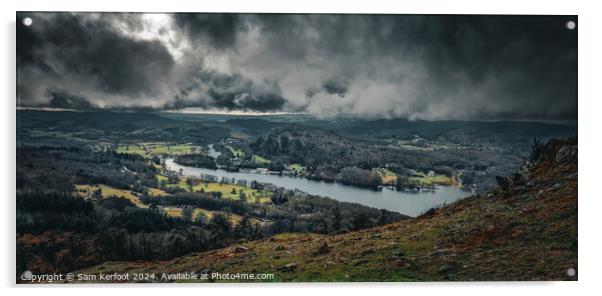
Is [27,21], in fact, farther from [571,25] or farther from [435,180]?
[571,25]

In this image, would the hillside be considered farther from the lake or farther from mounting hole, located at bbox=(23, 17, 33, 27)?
mounting hole, located at bbox=(23, 17, 33, 27)

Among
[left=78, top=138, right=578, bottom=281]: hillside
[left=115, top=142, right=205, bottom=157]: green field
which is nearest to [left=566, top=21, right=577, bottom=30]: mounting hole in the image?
[left=78, top=138, right=578, bottom=281]: hillside

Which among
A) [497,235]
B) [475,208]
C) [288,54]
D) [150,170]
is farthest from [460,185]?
[150,170]

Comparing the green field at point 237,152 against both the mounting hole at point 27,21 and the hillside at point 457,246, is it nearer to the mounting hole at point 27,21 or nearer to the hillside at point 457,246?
the hillside at point 457,246

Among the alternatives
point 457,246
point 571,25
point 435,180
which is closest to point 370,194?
point 435,180

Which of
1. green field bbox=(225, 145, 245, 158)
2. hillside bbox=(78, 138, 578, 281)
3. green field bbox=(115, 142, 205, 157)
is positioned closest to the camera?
hillside bbox=(78, 138, 578, 281)

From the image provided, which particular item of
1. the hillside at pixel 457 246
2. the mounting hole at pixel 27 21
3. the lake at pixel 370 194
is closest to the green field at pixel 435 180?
the lake at pixel 370 194

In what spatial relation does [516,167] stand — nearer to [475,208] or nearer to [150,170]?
[475,208]
